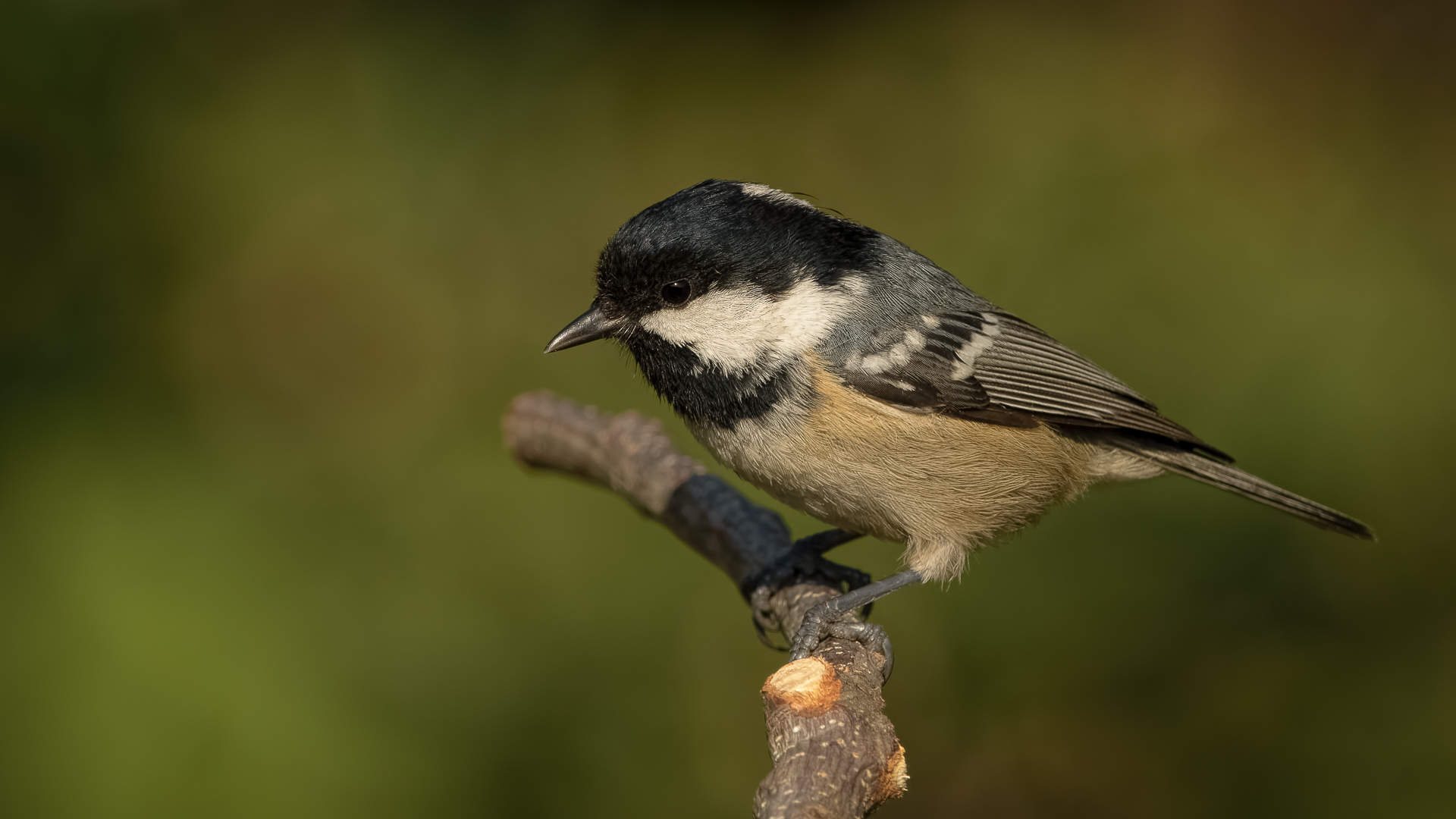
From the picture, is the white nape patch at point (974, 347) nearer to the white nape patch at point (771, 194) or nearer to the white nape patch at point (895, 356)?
the white nape patch at point (895, 356)

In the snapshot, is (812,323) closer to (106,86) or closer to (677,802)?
(677,802)

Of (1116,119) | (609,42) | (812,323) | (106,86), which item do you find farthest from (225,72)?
(1116,119)

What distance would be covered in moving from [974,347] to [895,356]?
24cm

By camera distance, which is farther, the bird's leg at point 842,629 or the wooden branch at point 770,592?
the bird's leg at point 842,629

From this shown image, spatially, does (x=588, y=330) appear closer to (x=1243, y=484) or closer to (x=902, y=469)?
(x=902, y=469)

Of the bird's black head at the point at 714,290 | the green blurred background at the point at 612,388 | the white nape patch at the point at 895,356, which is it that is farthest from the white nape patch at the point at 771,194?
the green blurred background at the point at 612,388

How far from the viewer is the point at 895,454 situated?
6.49ft

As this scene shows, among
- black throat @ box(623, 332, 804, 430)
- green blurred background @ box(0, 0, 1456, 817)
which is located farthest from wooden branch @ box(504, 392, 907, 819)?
green blurred background @ box(0, 0, 1456, 817)

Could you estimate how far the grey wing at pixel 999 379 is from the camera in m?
2.04

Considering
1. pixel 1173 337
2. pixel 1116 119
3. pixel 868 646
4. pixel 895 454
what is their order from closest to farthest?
pixel 868 646 → pixel 895 454 → pixel 1173 337 → pixel 1116 119

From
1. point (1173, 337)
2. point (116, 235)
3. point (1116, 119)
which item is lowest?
point (1173, 337)

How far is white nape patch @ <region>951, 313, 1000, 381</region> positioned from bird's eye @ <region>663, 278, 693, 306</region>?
1.83 ft

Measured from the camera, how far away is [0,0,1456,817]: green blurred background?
249 centimetres

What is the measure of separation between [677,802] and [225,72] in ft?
9.38
